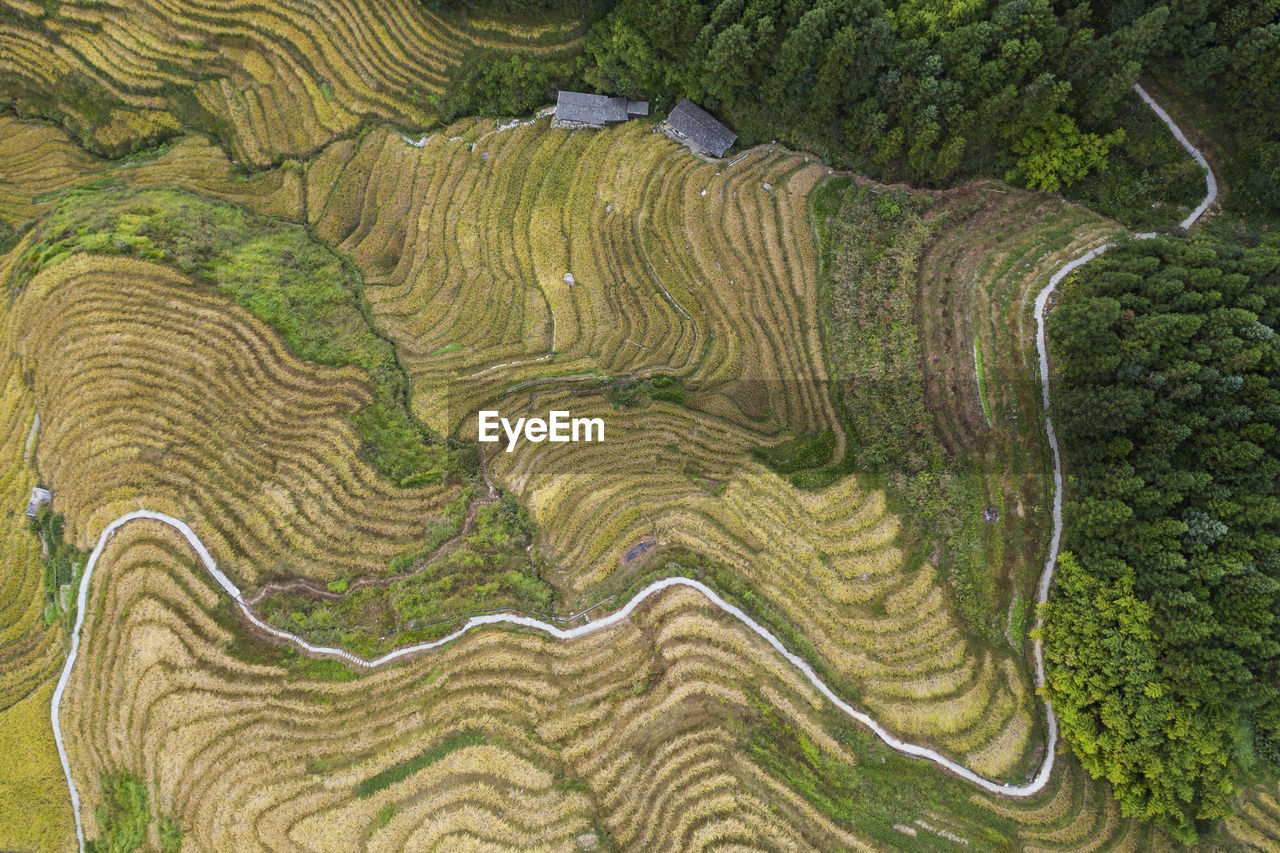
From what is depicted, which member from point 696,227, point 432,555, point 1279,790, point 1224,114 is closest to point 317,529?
point 432,555

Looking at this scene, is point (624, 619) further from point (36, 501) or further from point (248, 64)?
point (248, 64)

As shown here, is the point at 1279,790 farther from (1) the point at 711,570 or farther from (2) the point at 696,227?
(2) the point at 696,227

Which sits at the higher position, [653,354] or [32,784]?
[653,354]

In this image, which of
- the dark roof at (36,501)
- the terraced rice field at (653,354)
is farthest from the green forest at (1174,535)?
the dark roof at (36,501)

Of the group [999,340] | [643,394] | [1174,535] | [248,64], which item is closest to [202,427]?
[643,394]

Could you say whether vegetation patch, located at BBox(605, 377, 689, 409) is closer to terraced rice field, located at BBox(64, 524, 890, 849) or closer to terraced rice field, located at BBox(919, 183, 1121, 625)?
terraced rice field, located at BBox(64, 524, 890, 849)
